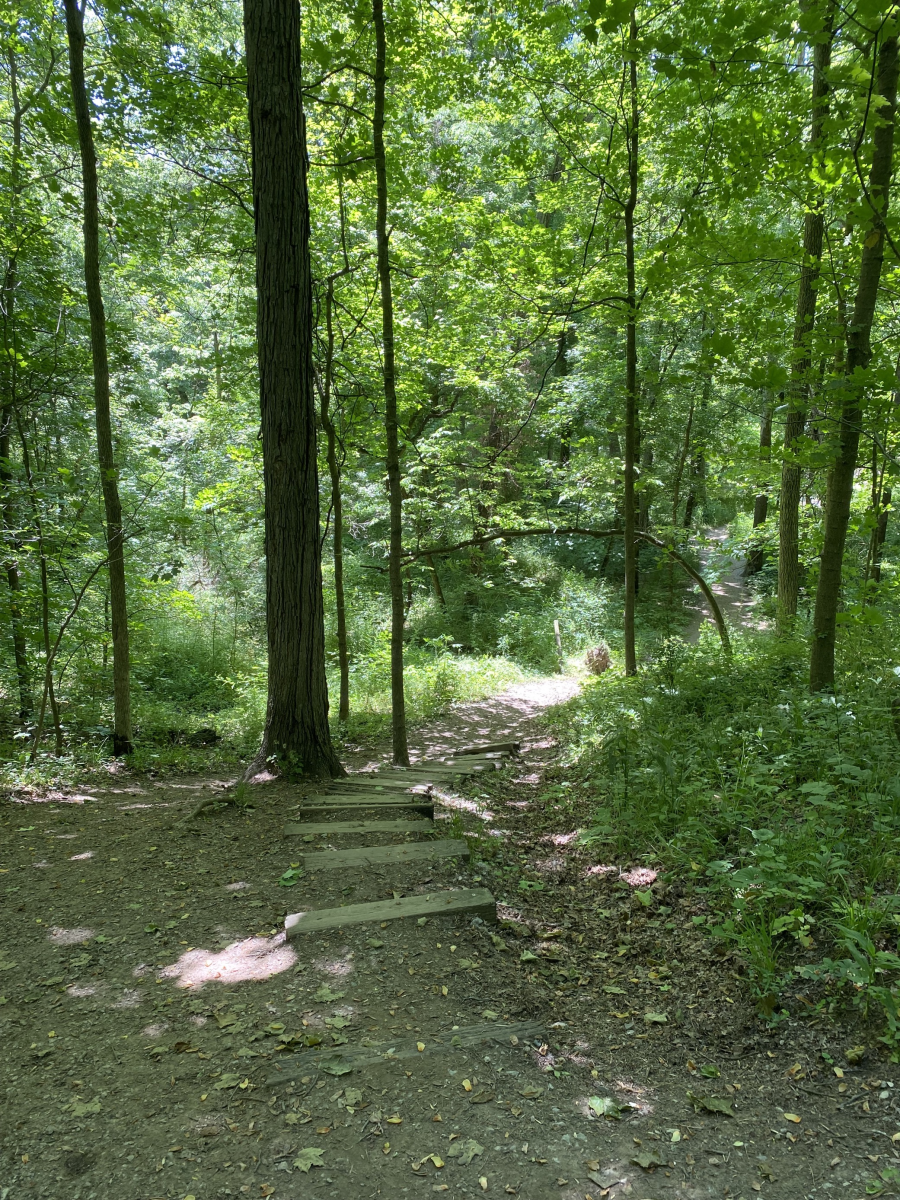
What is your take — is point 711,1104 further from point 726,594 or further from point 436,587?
point 726,594

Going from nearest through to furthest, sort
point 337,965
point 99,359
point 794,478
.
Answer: point 337,965, point 99,359, point 794,478

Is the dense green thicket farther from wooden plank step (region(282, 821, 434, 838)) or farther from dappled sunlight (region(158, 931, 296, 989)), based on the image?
dappled sunlight (region(158, 931, 296, 989))

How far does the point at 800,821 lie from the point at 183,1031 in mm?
3255

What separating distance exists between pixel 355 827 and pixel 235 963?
1.35 m

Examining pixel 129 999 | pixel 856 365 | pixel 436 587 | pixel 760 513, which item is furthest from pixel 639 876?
pixel 760 513

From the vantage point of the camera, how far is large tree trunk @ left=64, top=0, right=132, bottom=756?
262 inches

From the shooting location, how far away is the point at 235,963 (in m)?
2.93

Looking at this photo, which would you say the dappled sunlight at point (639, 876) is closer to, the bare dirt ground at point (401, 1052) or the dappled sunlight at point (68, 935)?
the bare dirt ground at point (401, 1052)

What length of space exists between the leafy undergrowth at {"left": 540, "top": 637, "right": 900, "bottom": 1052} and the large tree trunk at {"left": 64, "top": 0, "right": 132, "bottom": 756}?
5.18 metres

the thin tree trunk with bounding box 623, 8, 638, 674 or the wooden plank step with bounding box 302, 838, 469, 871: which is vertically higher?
the thin tree trunk with bounding box 623, 8, 638, 674

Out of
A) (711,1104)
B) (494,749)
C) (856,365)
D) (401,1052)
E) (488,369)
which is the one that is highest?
(488,369)

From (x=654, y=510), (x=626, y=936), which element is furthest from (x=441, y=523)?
(x=626, y=936)

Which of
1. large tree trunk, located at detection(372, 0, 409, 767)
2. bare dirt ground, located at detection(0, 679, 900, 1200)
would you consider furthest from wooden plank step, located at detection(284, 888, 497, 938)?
large tree trunk, located at detection(372, 0, 409, 767)

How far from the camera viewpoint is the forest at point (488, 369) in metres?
3.66
